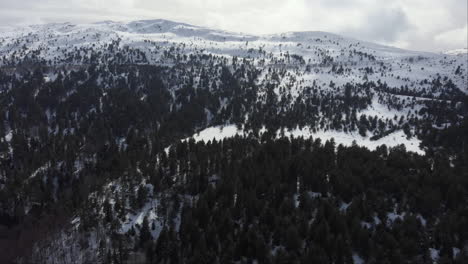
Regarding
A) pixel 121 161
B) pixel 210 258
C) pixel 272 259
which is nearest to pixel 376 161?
pixel 272 259

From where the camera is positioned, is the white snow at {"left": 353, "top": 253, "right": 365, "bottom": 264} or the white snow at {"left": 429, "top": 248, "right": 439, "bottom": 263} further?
the white snow at {"left": 429, "top": 248, "right": 439, "bottom": 263}

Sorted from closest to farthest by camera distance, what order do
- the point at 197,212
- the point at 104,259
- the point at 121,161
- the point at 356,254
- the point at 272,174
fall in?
the point at 356,254 → the point at 104,259 → the point at 197,212 → the point at 272,174 → the point at 121,161

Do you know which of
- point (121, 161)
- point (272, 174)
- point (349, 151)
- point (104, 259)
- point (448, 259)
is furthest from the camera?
point (121, 161)

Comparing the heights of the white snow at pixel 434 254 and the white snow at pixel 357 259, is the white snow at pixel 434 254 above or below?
above

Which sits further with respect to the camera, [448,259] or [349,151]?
[349,151]

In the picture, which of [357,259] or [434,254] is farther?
[434,254]

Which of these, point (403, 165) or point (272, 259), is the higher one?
point (403, 165)

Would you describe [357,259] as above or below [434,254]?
below

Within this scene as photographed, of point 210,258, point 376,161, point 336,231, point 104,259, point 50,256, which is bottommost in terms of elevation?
point 50,256

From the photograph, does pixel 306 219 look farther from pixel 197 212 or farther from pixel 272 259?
pixel 197 212

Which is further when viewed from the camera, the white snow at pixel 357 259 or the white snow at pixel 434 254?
the white snow at pixel 434 254

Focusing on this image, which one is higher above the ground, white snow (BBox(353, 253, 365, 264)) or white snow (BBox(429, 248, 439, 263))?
white snow (BBox(429, 248, 439, 263))
